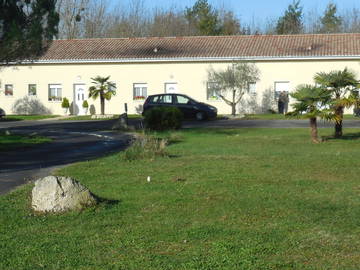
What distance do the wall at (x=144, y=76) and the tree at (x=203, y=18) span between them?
2708cm

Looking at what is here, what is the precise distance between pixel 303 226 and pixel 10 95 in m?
42.9

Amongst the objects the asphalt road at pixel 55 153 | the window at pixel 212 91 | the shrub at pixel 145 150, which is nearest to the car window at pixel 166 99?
the window at pixel 212 91

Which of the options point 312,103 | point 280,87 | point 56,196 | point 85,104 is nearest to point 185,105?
point 280,87

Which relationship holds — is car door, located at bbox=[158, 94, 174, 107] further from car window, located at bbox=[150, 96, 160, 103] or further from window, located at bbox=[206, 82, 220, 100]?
window, located at bbox=[206, 82, 220, 100]

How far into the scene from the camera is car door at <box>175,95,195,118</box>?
126ft

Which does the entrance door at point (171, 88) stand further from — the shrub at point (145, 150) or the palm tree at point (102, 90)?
the shrub at point (145, 150)

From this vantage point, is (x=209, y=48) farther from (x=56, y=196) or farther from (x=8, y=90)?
(x=56, y=196)

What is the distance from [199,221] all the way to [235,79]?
118 ft

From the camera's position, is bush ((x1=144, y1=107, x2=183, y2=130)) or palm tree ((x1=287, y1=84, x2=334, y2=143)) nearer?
palm tree ((x1=287, y1=84, x2=334, y2=143))

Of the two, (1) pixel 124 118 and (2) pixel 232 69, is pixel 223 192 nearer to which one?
(1) pixel 124 118

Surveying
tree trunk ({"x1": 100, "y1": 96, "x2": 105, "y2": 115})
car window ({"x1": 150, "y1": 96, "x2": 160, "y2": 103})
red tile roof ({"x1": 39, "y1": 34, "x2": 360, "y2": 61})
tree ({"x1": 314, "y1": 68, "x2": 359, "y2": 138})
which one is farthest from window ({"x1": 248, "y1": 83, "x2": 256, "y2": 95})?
tree ({"x1": 314, "y1": 68, "x2": 359, "y2": 138})

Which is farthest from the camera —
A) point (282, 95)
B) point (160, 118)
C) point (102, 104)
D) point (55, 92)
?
point (55, 92)

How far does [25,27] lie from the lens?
2175 centimetres

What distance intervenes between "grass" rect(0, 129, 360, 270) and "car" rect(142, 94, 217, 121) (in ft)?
76.2
